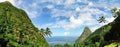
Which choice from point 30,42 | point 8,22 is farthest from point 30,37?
point 8,22

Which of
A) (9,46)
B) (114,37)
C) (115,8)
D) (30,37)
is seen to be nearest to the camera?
(9,46)

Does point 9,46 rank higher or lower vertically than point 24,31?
lower

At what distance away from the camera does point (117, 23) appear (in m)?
61.4

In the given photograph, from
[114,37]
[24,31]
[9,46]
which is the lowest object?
[9,46]

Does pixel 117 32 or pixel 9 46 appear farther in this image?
pixel 117 32

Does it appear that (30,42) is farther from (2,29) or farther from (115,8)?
(115,8)

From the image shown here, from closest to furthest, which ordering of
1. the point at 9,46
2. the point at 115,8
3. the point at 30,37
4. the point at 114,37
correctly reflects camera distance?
the point at 9,46 → the point at 30,37 → the point at 114,37 → the point at 115,8

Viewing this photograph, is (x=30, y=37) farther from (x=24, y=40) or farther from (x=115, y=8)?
(x=115, y=8)

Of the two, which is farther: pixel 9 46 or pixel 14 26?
pixel 14 26

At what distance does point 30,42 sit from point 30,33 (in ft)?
5.04

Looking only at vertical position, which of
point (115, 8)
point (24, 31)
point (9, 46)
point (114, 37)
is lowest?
point (9, 46)

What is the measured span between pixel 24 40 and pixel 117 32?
137 ft

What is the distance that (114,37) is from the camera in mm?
61312

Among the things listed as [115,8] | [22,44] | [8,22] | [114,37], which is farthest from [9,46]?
[115,8]
